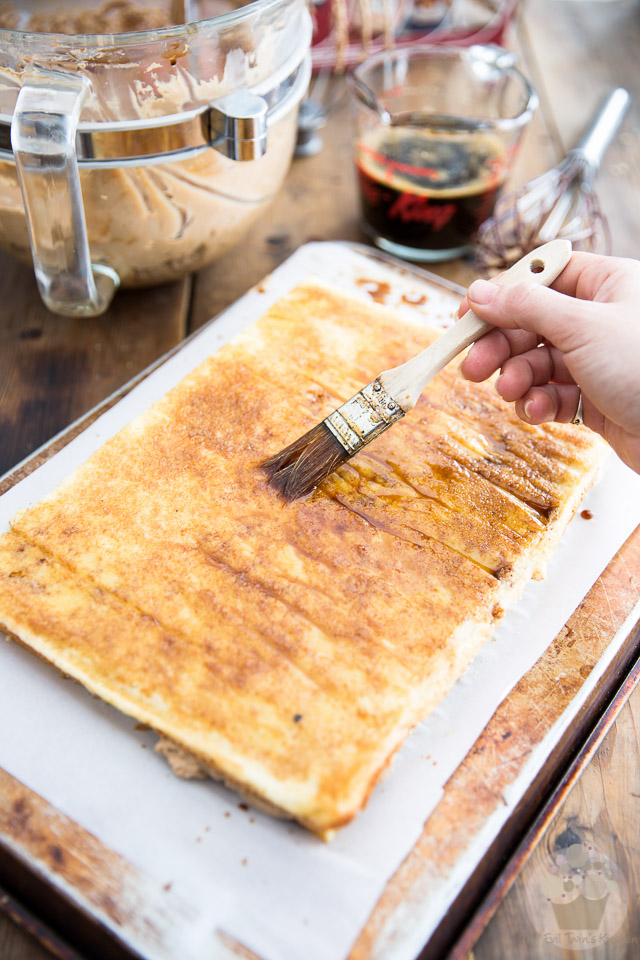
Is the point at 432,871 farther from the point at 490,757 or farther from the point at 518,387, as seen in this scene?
the point at 518,387

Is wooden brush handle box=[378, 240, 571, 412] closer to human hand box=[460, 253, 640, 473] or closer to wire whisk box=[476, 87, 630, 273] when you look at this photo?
human hand box=[460, 253, 640, 473]

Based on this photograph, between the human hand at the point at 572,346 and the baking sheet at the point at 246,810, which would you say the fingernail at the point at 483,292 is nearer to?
the human hand at the point at 572,346

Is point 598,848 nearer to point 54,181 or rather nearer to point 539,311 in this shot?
point 539,311

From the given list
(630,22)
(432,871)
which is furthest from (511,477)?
(630,22)

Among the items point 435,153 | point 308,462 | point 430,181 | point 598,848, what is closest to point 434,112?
point 435,153

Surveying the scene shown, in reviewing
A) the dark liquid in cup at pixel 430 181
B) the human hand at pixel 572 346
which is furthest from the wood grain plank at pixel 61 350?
the human hand at pixel 572 346
